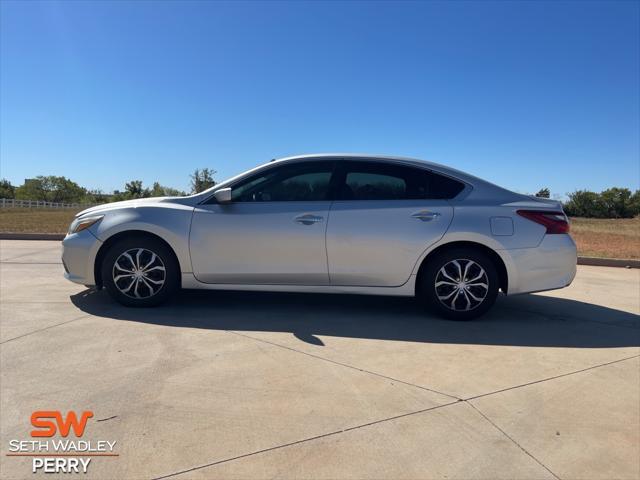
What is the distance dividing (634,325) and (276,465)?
13.4ft

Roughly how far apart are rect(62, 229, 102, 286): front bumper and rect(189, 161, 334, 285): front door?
40.3 inches

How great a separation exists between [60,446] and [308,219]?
106 inches

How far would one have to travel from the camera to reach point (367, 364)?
3.19 meters

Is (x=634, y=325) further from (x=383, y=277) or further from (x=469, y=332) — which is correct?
(x=383, y=277)

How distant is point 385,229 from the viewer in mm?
4223

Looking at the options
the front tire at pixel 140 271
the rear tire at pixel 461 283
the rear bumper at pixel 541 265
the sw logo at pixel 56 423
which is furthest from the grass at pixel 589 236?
the sw logo at pixel 56 423

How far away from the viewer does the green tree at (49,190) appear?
95.2 metres

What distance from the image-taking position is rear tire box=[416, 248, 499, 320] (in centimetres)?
420

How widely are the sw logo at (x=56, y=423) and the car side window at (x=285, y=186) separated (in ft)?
8.07

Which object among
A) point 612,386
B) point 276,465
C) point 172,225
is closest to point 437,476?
point 276,465

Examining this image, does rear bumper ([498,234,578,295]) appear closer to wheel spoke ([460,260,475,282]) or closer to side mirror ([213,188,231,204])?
wheel spoke ([460,260,475,282])

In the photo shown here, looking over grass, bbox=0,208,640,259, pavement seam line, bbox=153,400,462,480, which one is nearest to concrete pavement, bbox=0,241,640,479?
pavement seam line, bbox=153,400,462,480

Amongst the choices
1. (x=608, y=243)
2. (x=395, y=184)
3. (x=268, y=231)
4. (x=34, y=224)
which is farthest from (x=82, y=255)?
(x=34, y=224)

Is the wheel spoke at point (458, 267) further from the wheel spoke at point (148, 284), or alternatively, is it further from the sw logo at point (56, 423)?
the sw logo at point (56, 423)
